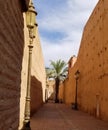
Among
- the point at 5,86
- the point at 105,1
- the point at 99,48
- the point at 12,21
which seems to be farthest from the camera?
the point at 99,48

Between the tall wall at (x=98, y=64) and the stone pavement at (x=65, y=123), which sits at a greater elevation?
the tall wall at (x=98, y=64)

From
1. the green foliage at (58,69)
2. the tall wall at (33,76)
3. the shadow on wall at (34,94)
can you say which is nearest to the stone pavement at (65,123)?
the shadow on wall at (34,94)

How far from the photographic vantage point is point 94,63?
24.2m

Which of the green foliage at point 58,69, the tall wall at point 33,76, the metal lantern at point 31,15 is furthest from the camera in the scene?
the green foliage at point 58,69

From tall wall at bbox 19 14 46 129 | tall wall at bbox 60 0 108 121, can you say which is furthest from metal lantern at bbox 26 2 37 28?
tall wall at bbox 60 0 108 121

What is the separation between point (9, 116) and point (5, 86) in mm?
798

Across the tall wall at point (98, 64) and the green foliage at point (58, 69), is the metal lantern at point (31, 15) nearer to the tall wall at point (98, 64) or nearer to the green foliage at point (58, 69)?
the tall wall at point (98, 64)

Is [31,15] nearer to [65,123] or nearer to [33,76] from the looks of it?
[65,123]

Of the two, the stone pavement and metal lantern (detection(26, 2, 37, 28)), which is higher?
metal lantern (detection(26, 2, 37, 28))

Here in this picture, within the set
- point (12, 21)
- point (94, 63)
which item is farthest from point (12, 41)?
point (94, 63)

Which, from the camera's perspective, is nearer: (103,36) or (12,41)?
(12,41)

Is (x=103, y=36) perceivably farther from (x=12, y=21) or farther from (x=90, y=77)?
(x=12, y=21)

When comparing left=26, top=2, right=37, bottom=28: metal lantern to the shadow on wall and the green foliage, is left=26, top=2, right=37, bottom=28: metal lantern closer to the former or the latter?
the shadow on wall

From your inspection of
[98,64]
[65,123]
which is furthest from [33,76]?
[65,123]
